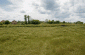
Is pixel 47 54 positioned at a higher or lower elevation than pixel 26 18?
lower

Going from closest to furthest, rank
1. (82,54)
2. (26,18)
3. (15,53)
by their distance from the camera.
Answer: (82,54), (15,53), (26,18)

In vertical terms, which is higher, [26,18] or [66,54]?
[26,18]

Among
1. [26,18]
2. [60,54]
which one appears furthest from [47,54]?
[26,18]

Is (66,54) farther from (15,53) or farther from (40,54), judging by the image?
(15,53)

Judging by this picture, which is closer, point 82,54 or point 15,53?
point 82,54

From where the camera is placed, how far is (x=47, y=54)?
10.7ft

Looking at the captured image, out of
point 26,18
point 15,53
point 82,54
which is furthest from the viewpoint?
point 26,18

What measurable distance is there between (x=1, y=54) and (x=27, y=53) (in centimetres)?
161

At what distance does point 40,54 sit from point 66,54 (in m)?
1.55

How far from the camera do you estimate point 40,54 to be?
3281mm

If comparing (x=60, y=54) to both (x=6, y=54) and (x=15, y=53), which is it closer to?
(x=15, y=53)

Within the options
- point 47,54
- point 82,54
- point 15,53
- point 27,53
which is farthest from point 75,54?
point 15,53

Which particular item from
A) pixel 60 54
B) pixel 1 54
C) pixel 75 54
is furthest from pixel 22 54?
pixel 75 54

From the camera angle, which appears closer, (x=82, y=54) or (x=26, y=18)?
(x=82, y=54)
